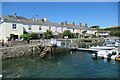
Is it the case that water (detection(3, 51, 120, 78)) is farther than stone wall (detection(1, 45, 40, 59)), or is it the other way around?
stone wall (detection(1, 45, 40, 59))

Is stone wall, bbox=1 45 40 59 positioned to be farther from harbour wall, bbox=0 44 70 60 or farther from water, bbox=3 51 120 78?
water, bbox=3 51 120 78

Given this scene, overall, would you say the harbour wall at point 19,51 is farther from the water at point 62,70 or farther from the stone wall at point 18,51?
the water at point 62,70

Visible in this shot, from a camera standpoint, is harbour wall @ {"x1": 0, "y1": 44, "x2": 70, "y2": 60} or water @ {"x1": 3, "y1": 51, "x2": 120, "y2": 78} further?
harbour wall @ {"x1": 0, "y1": 44, "x2": 70, "y2": 60}

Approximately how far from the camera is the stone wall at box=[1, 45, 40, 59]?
1659cm

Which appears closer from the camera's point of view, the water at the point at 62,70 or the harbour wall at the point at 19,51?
the water at the point at 62,70

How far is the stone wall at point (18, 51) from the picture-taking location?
16.6 metres

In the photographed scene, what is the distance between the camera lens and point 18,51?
1823cm

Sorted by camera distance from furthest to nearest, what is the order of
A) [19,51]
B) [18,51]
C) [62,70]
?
[19,51]
[18,51]
[62,70]

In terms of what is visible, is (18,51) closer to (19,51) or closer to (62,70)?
(19,51)

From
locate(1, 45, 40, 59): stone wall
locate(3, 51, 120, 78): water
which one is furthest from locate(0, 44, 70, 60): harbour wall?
locate(3, 51, 120, 78): water

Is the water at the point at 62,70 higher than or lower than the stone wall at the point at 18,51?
lower

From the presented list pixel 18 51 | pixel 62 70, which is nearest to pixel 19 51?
pixel 18 51

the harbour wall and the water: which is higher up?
the harbour wall

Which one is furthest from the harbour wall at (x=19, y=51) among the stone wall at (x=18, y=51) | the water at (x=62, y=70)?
the water at (x=62, y=70)
